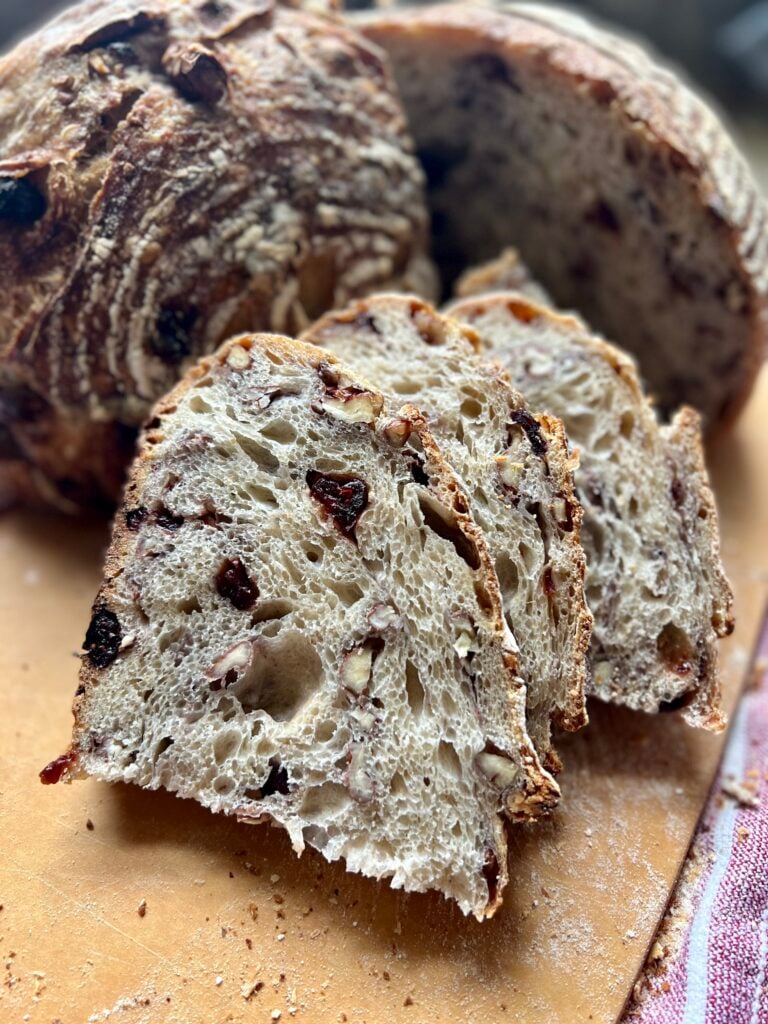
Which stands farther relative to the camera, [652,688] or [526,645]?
[652,688]

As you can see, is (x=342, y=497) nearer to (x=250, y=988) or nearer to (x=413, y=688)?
(x=413, y=688)

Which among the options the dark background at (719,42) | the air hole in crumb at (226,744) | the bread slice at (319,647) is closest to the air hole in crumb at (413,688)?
the bread slice at (319,647)

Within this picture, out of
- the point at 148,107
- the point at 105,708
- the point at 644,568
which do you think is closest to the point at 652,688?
the point at 644,568

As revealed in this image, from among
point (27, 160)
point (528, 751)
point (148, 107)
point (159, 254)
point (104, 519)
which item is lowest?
point (104, 519)

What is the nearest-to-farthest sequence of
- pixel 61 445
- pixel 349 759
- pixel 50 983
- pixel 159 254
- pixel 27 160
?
pixel 50 983 → pixel 349 759 → pixel 27 160 → pixel 159 254 → pixel 61 445

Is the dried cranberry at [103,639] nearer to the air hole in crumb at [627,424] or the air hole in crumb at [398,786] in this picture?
the air hole in crumb at [398,786]

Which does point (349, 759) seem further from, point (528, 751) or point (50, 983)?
point (50, 983)
